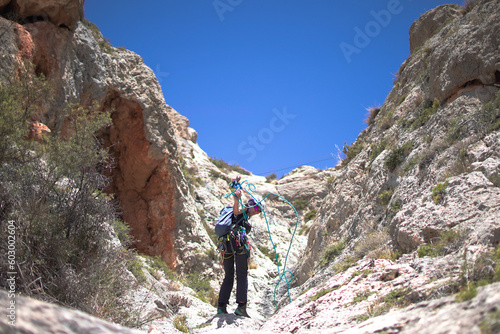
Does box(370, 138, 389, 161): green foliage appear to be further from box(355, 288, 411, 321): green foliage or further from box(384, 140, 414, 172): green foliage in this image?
box(355, 288, 411, 321): green foliage

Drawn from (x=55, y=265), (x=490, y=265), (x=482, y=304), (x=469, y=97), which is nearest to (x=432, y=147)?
(x=469, y=97)

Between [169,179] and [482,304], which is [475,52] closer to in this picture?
[482,304]

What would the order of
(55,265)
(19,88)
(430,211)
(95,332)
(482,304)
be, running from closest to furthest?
(95,332), (482,304), (55,265), (430,211), (19,88)

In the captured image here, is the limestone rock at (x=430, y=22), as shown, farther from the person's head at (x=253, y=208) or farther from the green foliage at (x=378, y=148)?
the person's head at (x=253, y=208)

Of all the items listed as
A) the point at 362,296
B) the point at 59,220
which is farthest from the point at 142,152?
the point at 362,296

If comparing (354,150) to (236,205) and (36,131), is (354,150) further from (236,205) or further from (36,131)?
(36,131)

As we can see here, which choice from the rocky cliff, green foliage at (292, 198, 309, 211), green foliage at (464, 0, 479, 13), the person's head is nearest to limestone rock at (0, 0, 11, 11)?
the rocky cliff

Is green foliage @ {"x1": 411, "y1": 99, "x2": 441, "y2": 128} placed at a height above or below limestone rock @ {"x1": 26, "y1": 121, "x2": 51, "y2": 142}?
above

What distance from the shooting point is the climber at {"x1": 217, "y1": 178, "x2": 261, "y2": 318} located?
5.58m

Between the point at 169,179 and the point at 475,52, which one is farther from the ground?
the point at 475,52

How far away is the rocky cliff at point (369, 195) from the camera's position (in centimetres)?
333

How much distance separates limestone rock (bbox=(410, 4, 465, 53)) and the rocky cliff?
6 centimetres

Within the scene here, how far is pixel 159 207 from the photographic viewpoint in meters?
13.0

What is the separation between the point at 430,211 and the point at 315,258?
565cm
